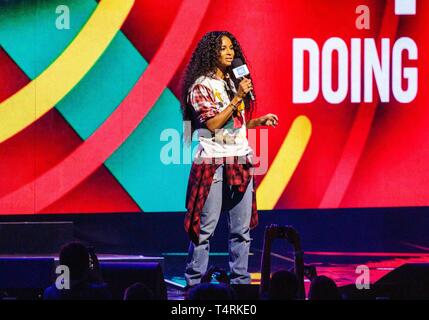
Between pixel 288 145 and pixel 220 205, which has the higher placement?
pixel 288 145

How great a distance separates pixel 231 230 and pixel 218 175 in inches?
12.9

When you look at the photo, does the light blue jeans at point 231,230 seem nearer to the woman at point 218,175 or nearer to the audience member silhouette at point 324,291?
the woman at point 218,175

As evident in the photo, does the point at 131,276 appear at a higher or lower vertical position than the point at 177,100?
lower

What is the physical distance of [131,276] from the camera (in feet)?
13.2

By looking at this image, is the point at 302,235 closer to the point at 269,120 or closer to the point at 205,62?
the point at 269,120

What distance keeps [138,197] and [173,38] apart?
4.01ft

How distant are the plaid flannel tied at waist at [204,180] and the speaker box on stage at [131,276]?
1.00 m

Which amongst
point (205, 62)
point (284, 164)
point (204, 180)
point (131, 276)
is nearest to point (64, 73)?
point (205, 62)

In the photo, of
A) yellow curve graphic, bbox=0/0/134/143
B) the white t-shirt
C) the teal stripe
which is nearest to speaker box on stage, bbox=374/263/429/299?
the white t-shirt

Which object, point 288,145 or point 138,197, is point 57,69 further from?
point 288,145

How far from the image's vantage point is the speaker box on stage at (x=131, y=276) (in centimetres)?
398

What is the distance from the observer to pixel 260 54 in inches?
266

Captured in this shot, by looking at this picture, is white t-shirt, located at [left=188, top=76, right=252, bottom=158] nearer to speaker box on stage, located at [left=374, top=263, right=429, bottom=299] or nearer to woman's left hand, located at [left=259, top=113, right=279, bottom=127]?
woman's left hand, located at [left=259, top=113, right=279, bottom=127]

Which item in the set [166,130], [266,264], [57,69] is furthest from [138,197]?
[266,264]
